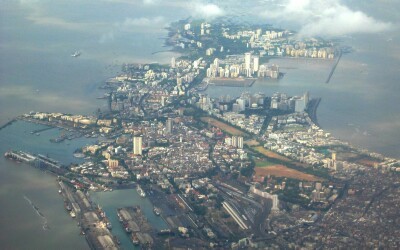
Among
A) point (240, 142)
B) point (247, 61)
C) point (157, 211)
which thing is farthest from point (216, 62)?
point (157, 211)

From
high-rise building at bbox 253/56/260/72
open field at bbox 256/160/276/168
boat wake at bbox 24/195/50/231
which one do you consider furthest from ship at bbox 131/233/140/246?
high-rise building at bbox 253/56/260/72

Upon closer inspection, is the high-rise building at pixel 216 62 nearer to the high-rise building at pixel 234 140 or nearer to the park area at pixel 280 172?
the high-rise building at pixel 234 140

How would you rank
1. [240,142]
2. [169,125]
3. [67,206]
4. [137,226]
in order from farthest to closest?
1. [169,125]
2. [240,142]
3. [67,206]
4. [137,226]

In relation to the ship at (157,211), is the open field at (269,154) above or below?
above

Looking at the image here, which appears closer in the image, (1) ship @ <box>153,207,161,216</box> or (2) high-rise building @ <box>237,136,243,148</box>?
(1) ship @ <box>153,207,161,216</box>

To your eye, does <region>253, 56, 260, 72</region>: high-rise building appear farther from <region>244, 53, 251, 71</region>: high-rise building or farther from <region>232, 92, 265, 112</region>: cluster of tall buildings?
<region>232, 92, 265, 112</region>: cluster of tall buildings

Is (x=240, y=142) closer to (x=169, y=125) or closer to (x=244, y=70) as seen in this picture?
(x=169, y=125)

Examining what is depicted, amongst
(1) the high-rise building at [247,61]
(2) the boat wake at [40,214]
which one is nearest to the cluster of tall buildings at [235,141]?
(2) the boat wake at [40,214]
